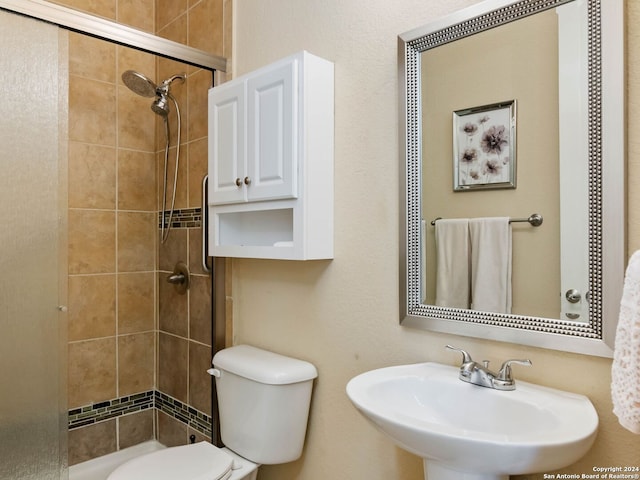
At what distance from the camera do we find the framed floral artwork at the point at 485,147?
43.7 inches

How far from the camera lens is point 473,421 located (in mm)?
1048

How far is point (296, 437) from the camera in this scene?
1.53m

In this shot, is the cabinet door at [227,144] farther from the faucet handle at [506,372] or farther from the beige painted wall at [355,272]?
the faucet handle at [506,372]

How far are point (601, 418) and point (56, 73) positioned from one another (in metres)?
1.78

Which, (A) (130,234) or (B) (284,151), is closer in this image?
(B) (284,151)

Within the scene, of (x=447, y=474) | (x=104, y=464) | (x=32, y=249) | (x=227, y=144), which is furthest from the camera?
(x=104, y=464)

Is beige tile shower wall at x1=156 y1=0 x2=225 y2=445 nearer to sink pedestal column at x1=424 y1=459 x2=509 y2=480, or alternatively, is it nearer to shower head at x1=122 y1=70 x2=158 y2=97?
shower head at x1=122 y1=70 x2=158 y2=97

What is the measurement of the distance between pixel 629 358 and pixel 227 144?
1.40m

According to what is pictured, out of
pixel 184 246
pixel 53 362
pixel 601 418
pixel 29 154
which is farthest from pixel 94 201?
pixel 601 418

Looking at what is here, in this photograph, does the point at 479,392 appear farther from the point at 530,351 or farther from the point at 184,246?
the point at 184,246

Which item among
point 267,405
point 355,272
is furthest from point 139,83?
point 267,405

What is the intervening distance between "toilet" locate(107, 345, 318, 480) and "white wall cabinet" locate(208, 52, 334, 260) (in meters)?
0.39

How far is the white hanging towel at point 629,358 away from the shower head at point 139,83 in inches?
77.8

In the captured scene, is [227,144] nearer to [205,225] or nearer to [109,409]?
[205,225]
